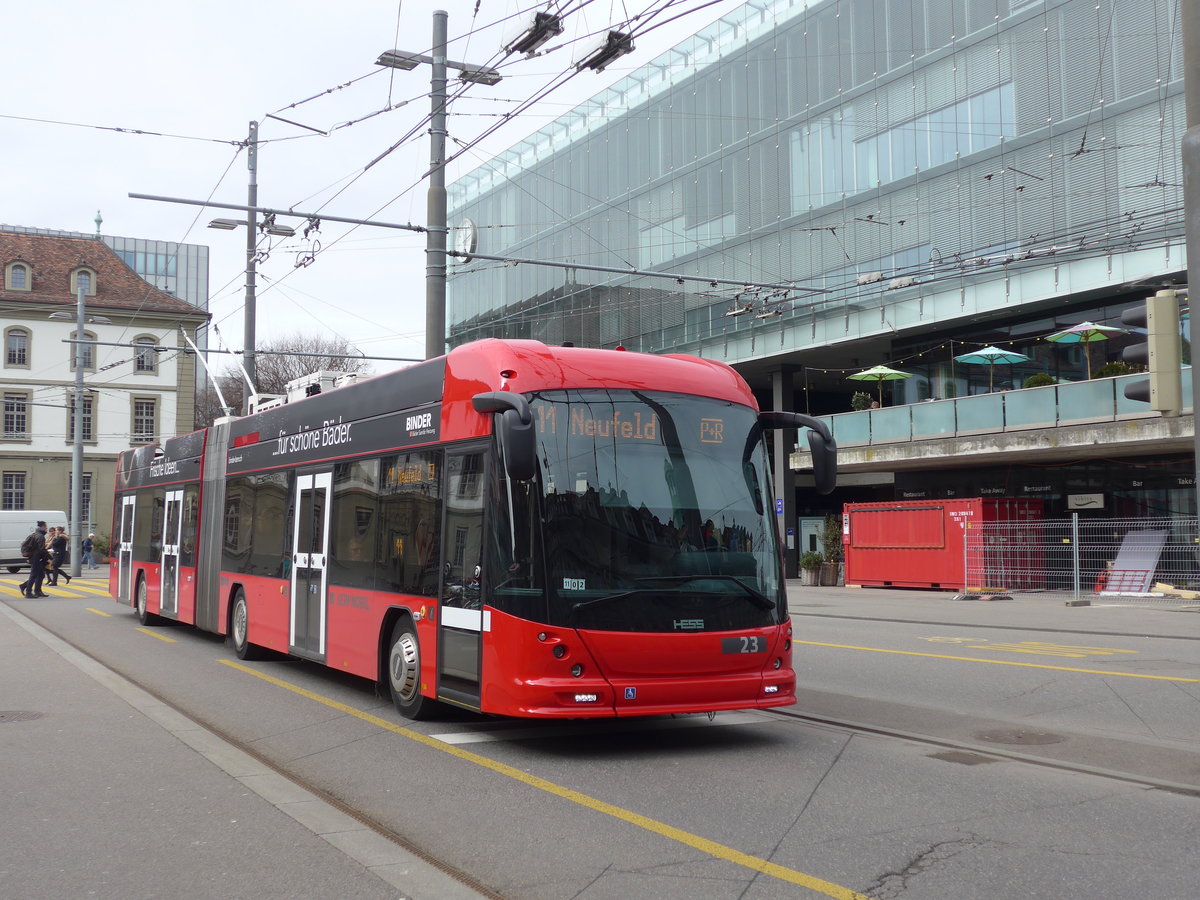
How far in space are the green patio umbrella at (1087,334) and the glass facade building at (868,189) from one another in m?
0.77

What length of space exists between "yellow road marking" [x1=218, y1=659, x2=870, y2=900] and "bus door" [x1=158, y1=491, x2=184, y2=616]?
856 centimetres

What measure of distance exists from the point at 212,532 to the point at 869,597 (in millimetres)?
17931

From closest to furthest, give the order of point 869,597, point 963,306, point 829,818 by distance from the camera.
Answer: point 829,818
point 869,597
point 963,306

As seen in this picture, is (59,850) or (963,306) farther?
(963,306)

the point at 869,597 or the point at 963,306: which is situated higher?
the point at 963,306

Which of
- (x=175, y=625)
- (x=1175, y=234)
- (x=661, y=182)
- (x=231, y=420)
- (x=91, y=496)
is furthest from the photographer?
(x=91, y=496)

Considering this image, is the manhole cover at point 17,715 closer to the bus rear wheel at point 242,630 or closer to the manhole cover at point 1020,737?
the bus rear wheel at point 242,630

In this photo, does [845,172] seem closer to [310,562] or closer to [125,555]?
[125,555]

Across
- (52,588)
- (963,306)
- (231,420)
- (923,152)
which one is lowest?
(52,588)

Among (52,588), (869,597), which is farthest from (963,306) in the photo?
(52,588)

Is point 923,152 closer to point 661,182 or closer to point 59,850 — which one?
point 661,182

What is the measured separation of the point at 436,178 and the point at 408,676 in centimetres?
897

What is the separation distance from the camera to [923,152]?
34.2 metres

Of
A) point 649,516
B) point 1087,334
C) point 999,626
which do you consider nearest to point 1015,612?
point 999,626
